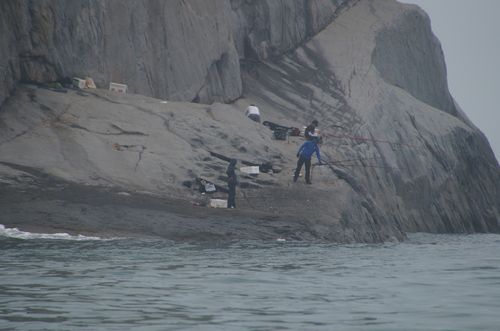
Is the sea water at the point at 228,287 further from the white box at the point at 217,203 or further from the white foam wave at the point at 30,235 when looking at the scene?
the white box at the point at 217,203

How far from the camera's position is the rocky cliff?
1274 cm

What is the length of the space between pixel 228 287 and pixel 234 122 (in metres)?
11.8

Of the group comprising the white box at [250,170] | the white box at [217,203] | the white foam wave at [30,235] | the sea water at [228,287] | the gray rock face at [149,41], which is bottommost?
the sea water at [228,287]

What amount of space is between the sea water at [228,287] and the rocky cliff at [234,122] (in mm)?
1852

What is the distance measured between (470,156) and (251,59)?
12.8m

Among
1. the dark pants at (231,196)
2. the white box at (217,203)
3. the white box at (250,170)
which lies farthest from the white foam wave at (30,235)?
the white box at (250,170)

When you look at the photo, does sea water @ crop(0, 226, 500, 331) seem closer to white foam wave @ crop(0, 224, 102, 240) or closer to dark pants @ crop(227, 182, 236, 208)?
white foam wave @ crop(0, 224, 102, 240)

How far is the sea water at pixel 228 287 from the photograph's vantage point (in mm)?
5422

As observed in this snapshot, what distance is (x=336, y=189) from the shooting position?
50.0 ft

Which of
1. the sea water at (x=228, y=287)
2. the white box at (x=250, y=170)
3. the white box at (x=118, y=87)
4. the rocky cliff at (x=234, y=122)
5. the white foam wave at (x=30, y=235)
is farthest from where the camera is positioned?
the white box at (x=118, y=87)

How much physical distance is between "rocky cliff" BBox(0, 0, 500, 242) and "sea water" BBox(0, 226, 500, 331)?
6.08 feet

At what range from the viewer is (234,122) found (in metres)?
18.4

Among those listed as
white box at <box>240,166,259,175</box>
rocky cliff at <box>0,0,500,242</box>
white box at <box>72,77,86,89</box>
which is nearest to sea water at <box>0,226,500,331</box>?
rocky cliff at <box>0,0,500,242</box>

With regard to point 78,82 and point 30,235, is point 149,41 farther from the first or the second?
point 30,235
